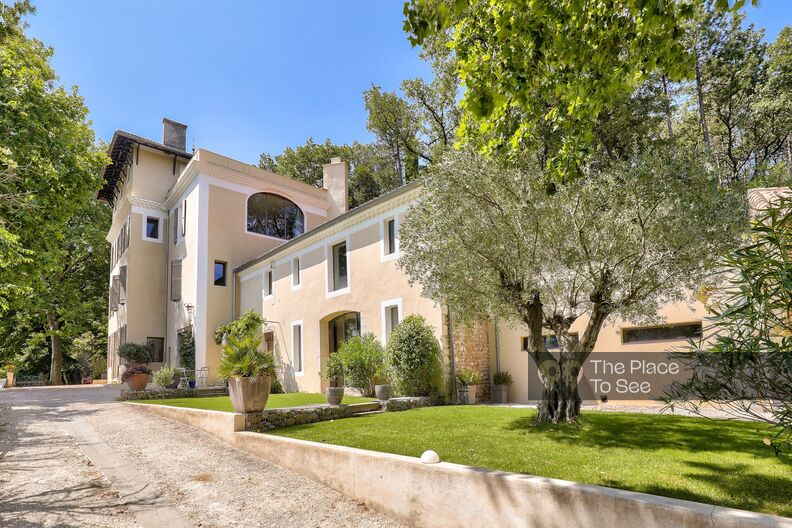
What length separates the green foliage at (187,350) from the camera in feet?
66.0

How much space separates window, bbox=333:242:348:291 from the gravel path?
8.43 metres

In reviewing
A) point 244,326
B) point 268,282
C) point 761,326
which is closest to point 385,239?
point 244,326

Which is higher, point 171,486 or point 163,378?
point 163,378

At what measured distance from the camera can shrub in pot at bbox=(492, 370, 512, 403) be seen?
1177 cm

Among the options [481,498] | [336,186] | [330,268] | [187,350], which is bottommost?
[481,498]

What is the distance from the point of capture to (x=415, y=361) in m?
11.4

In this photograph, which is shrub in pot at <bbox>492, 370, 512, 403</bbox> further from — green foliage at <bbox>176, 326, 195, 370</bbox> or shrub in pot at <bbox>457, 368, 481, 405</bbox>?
green foliage at <bbox>176, 326, 195, 370</bbox>

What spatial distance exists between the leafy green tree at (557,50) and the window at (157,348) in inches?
876

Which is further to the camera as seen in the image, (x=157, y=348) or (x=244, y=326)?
(x=157, y=348)

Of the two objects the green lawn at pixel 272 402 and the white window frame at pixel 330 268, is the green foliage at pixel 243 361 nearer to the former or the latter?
the green lawn at pixel 272 402

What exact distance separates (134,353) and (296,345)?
30.1 ft

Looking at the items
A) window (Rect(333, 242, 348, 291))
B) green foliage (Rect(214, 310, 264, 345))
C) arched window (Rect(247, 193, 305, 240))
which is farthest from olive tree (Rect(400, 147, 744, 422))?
arched window (Rect(247, 193, 305, 240))

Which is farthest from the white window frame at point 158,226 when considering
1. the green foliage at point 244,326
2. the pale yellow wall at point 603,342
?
the pale yellow wall at point 603,342

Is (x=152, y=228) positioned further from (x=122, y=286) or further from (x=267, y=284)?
(x=267, y=284)
